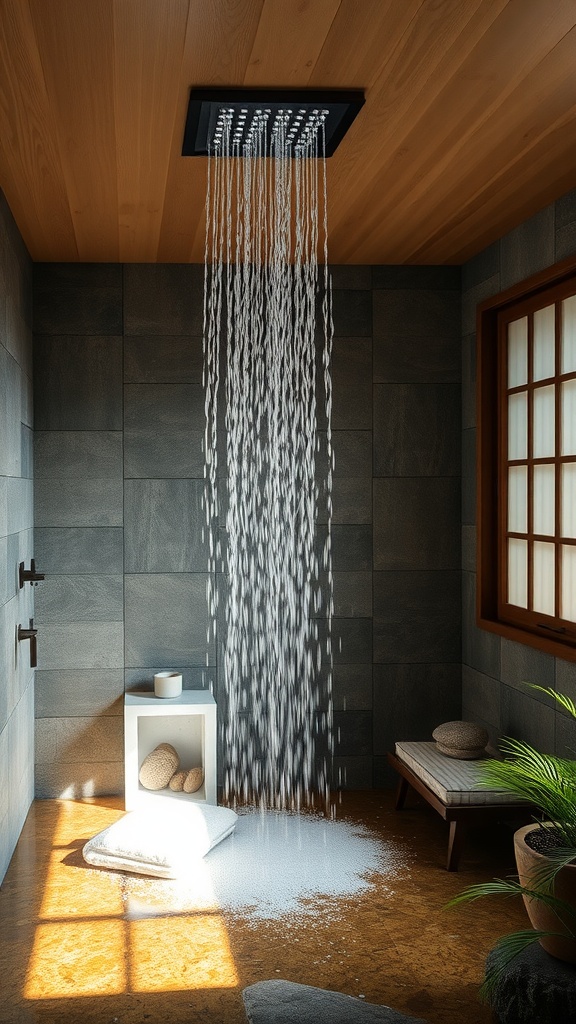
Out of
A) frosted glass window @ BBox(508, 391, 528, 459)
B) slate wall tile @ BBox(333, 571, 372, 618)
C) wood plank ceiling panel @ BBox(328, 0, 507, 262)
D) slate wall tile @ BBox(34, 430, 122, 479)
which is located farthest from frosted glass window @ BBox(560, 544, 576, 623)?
slate wall tile @ BBox(34, 430, 122, 479)

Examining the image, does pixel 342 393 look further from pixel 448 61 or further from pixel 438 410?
pixel 448 61

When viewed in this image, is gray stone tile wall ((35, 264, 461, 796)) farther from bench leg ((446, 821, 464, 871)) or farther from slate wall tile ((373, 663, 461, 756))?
bench leg ((446, 821, 464, 871))

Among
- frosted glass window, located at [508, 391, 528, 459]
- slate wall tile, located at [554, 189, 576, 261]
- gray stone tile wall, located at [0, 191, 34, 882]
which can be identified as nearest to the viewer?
slate wall tile, located at [554, 189, 576, 261]

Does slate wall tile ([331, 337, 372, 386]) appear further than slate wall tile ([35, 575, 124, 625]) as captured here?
Yes

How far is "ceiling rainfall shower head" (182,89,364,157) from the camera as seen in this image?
2.74 metres

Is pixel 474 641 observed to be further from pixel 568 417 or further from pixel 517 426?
pixel 568 417

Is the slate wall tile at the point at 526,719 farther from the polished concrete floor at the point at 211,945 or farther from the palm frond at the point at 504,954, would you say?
the palm frond at the point at 504,954

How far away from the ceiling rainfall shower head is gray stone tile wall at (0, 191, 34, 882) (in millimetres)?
1018

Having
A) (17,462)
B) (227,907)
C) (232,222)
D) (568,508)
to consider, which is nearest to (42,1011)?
(227,907)

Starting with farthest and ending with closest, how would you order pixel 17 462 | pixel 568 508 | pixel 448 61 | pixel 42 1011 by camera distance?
pixel 17 462 → pixel 568 508 → pixel 42 1011 → pixel 448 61

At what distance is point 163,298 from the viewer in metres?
4.77

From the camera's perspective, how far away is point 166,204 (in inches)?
149

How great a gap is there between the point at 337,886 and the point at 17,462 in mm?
2066

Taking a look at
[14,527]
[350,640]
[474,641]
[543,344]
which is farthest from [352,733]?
[543,344]
